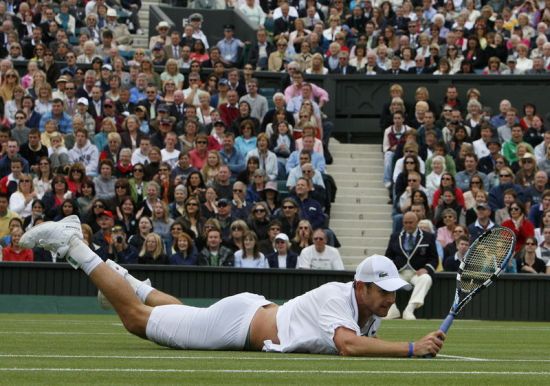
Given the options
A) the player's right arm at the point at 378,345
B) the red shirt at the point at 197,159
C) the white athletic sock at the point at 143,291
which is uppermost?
the red shirt at the point at 197,159

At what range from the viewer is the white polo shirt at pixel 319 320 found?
1002 centimetres

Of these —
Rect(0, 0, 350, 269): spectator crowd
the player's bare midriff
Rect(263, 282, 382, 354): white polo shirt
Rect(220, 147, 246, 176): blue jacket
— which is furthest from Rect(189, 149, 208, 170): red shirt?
Rect(263, 282, 382, 354): white polo shirt

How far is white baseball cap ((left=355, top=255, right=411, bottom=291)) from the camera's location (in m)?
9.88

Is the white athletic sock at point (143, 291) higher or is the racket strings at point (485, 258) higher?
the racket strings at point (485, 258)

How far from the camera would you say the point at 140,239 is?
70.8 feet

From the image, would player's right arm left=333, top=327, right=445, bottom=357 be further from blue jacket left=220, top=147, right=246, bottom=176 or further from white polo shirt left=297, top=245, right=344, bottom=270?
blue jacket left=220, top=147, right=246, bottom=176

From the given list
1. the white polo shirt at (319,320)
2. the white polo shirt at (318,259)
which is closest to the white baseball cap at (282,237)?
the white polo shirt at (318,259)

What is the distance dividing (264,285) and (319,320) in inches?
423

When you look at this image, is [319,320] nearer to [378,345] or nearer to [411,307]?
[378,345]

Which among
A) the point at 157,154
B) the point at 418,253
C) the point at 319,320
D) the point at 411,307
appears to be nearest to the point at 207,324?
the point at 319,320

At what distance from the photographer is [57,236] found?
11.1 metres

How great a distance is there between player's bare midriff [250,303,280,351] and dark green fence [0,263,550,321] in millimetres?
10005

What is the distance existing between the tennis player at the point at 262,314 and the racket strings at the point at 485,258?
605mm

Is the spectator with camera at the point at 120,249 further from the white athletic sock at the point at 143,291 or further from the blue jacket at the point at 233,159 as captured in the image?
the white athletic sock at the point at 143,291
